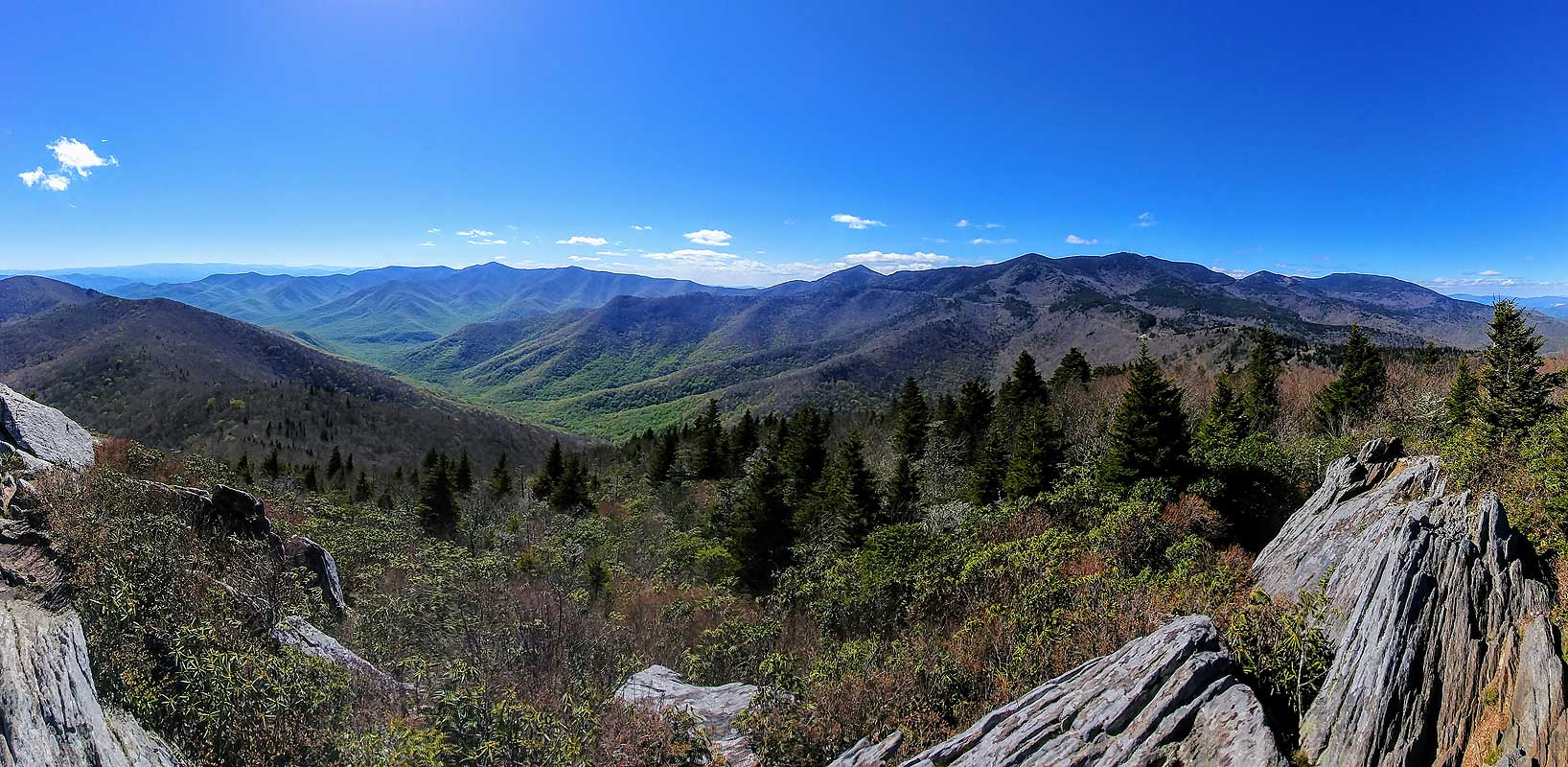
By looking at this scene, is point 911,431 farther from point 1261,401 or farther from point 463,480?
point 463,480

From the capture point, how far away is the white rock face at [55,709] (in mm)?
7367

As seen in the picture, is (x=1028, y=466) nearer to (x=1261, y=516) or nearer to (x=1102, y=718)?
(x=1261, y=516)

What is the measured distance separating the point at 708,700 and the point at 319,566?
1493 centimetres

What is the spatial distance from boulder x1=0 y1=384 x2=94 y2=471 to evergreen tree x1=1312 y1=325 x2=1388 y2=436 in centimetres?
5857

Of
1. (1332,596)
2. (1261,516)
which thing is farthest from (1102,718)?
(1261,516)

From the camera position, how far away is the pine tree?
25188 millimetres

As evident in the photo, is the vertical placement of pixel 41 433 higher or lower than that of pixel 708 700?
higher

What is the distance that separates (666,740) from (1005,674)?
6754 mm

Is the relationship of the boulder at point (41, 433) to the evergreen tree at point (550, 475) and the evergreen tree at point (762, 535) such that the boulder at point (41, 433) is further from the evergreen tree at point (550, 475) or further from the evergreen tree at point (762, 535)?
the evergreen tree at point (550, 475)

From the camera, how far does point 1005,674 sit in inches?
454

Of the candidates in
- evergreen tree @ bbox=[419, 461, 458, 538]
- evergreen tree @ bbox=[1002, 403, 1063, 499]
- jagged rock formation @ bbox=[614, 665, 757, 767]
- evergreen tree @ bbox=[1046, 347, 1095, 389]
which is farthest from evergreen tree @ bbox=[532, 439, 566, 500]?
evergreen tree @ bbox=[1046, 347, 1095, 389]

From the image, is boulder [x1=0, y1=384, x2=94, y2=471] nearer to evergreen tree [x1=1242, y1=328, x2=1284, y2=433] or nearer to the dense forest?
the dense forest

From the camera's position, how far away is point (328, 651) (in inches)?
584

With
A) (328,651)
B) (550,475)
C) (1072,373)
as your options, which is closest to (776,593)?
(328,651)
